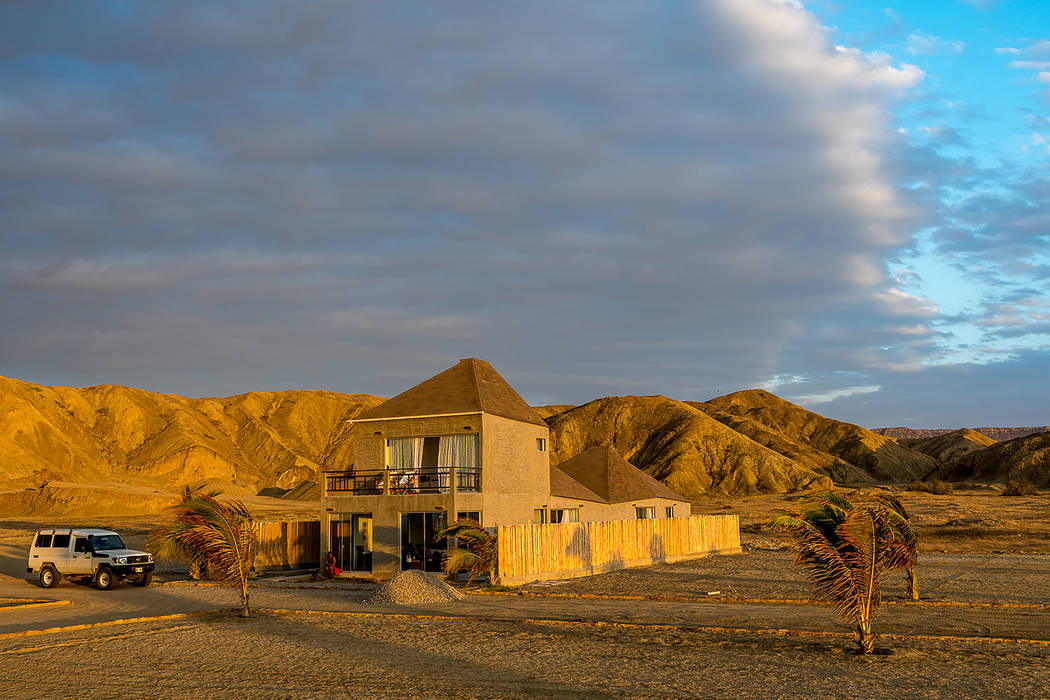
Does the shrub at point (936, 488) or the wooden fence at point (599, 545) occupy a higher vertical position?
the shrub at point (936, 488)

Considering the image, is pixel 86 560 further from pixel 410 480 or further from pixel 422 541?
pixel 422 541

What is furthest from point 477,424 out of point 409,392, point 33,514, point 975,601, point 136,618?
point 33,514

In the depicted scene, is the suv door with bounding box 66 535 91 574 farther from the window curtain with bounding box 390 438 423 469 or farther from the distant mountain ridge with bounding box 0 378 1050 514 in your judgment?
the distant mountain ridge with bounding box 0 378 1050 514

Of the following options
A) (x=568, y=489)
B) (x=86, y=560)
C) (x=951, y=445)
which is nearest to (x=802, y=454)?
(x=951, y=445)

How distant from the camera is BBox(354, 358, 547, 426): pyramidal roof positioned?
3344 cm

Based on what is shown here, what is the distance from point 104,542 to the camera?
30.4m

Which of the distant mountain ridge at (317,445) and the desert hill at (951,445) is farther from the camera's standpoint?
the desert hill at (951,445)

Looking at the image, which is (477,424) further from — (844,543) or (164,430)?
(164,430)

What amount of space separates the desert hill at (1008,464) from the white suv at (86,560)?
88175 mm

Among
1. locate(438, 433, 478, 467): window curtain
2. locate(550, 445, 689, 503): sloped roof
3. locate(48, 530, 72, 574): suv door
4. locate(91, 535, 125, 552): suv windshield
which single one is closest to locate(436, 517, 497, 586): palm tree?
locate(438, 433, 478, 467): window curtain

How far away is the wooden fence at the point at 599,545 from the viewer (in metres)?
28.6

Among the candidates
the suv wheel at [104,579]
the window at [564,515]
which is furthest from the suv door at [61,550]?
the window at [564,515]

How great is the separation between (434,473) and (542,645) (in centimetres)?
1746

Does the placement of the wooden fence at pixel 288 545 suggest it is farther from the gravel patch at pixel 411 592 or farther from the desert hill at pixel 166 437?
the desert hill at pixel 166 437
